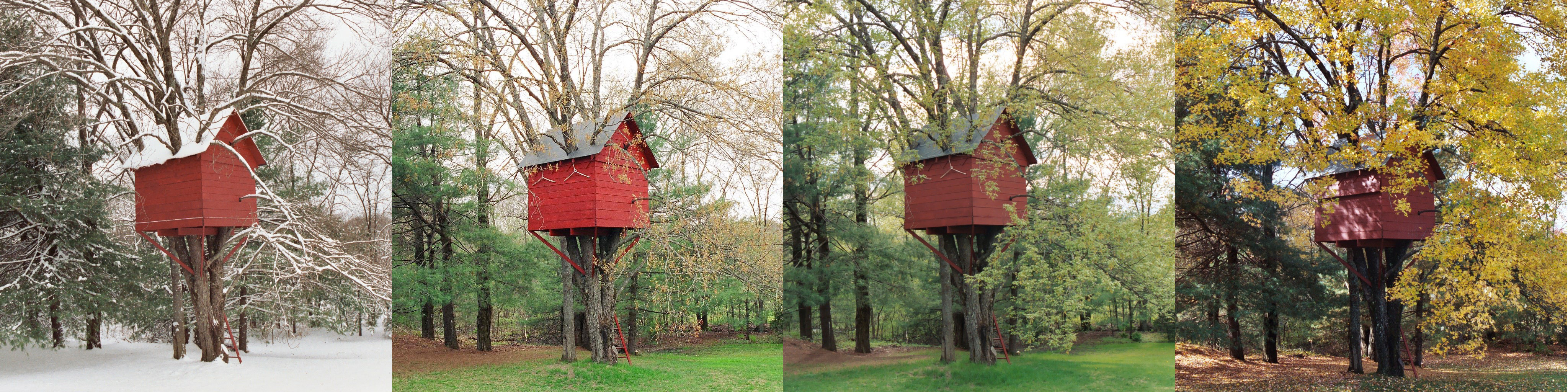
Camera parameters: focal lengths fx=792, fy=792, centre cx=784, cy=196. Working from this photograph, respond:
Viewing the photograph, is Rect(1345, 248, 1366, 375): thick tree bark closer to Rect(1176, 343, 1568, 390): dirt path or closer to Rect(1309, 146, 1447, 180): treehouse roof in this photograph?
Rect(1176, 343, 1568, 390): dirt path

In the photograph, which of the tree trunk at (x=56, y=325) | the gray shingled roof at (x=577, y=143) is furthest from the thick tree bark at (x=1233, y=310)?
the tree trunk at (x=56, y=325)

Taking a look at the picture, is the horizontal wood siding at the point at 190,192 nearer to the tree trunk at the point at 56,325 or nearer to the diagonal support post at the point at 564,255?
the tree trunk at the point at 56,325

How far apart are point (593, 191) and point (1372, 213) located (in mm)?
5865

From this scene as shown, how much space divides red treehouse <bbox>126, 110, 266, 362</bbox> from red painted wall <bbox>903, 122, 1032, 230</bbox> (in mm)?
5082

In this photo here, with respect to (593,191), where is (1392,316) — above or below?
below

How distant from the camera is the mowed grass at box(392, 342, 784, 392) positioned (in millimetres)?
6004

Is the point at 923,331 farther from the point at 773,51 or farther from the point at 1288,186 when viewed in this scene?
the point at 1288,186

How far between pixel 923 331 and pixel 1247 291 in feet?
10.3

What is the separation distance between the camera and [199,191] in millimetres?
6047

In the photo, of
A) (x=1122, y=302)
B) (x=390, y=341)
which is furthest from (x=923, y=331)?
(x=390, y=341)

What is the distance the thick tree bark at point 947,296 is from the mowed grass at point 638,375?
1.29 metres

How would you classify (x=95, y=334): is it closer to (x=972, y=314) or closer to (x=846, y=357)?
(x=846, y=357)

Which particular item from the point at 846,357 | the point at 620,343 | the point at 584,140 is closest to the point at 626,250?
the point at 620,343

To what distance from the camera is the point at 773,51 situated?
6266 millimetres
